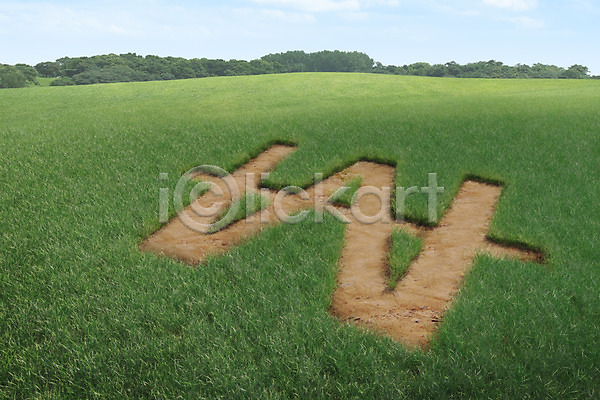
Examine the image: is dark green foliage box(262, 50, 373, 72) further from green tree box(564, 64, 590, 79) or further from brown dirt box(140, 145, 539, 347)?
brown dirt box(140, 145, 539, 347)

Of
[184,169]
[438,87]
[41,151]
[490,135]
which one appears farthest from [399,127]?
[438,87]

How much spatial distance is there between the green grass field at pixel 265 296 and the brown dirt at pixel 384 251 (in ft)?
0.60

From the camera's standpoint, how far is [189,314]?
154 inches

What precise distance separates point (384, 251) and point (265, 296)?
1757 mm

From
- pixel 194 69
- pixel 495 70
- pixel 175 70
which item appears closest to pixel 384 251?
pixel 175 70

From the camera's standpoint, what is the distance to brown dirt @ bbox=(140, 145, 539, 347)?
3994mm

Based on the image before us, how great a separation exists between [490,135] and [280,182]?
17.7ft

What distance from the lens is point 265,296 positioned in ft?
13.5

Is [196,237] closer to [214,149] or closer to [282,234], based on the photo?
[282,234]

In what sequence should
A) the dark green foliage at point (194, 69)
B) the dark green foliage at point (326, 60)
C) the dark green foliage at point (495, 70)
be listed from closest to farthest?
1. the dark green foliage at point (194, 69)
2. the dark green foliage at point (495, 70)
3. the dark green foliage at point (326, 60)

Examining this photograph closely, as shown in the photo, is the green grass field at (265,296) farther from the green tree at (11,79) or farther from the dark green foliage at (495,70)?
the green tree at (11,79)

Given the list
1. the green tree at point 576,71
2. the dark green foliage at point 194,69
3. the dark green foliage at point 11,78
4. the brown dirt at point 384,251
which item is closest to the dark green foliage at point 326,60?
the dark green foliage at point 194,69

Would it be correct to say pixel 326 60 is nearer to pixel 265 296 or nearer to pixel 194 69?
pixel 194 69

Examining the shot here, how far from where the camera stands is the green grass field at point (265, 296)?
126 inches
